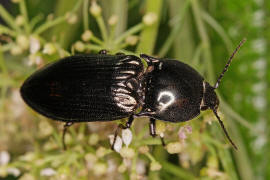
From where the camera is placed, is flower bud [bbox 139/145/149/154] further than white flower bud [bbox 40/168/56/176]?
No

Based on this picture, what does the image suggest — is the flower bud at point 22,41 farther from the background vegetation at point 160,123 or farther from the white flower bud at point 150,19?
the white flower bud at point 150,19

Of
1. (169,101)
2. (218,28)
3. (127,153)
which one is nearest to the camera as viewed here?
(127,153)

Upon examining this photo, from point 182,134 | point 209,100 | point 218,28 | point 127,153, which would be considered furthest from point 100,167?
point 218,28

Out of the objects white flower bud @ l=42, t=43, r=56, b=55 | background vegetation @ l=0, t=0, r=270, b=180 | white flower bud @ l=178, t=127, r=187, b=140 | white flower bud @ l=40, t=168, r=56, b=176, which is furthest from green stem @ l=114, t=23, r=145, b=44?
white flower bud @ l=40, t=168, r=56, b=176

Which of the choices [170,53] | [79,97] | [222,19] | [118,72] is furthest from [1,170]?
[222,19]

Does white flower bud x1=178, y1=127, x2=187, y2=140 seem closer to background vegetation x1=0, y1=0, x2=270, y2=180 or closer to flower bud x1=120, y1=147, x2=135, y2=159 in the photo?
background vegetation x1=0, y1=0, x2=270, y2=180

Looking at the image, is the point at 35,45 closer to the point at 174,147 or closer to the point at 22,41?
the point at 22,41
